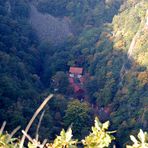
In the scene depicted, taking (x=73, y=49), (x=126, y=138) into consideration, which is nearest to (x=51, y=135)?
(x=126, y=138)

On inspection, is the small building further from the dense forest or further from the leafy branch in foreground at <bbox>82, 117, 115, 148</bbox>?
Result: the leafy branch in foreground at <bbox>82, 117, 115, 148</bbox>

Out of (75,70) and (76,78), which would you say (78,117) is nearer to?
(76,78)

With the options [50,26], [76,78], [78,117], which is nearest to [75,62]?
[76,78]

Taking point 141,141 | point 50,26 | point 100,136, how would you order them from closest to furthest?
point 141,141
point 100,136
point 50,26

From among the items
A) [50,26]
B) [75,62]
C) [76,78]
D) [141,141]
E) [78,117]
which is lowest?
[78,117]

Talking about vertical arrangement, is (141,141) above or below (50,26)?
below

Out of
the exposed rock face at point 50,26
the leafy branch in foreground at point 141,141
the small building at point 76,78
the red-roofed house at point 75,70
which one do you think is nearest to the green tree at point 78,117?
the small building at point 76,78

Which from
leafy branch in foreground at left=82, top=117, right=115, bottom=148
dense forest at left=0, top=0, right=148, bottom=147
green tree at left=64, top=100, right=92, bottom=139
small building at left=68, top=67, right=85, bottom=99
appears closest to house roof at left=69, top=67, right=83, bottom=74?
small building at left=68, top=67, right=85, bottom=99
